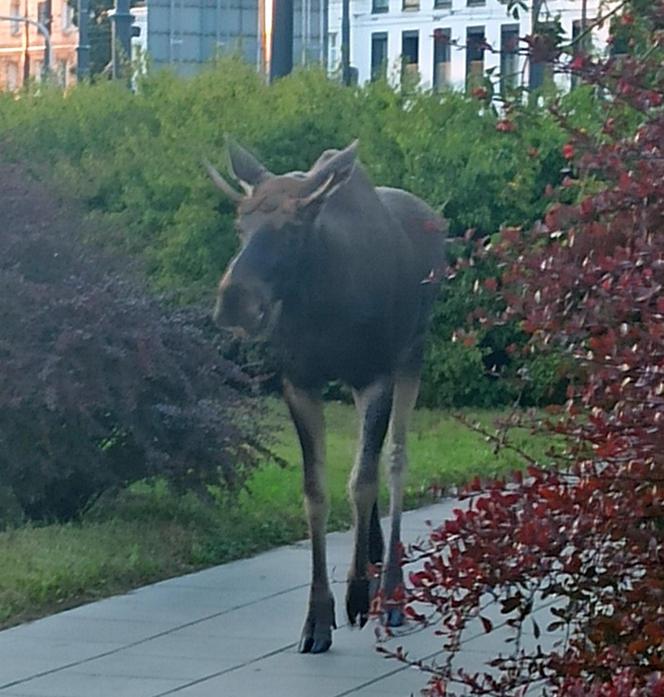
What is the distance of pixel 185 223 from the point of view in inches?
774

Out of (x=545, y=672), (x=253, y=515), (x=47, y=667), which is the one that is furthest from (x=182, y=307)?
(x=545, y=672)

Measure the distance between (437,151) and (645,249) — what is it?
15052 millimetres

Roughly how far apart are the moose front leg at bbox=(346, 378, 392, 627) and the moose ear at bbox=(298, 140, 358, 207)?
95 centimetres

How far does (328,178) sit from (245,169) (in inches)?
18.1

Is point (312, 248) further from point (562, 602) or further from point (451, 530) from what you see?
point (451, 530)

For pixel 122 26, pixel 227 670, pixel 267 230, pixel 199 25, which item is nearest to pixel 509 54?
pixel 267 230

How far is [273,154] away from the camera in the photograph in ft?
64.7

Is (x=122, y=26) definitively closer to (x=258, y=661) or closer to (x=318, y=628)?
(x=318, y=628)

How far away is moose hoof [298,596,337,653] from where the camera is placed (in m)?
8.35

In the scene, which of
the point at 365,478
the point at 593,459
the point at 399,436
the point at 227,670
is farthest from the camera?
the point at 399,436

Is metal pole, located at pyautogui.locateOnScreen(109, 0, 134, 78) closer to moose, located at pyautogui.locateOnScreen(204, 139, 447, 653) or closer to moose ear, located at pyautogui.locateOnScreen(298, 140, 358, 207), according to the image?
moose, located at pyautogui.locateOnScreen(204, 139, 447, 653)

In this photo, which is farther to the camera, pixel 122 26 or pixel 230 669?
pixel 122 26

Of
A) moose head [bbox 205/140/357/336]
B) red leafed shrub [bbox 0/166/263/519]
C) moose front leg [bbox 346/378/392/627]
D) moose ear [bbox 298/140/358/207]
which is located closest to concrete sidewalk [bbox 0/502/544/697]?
moose front leg [bbox 346/378/392/627]

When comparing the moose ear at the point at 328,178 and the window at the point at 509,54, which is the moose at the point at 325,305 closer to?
the moose ear at the point at 328,178
